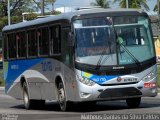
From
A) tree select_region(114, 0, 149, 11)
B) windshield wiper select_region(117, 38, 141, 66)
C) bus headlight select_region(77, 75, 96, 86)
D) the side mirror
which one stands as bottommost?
tree select_region(114, 0, 149, 11)

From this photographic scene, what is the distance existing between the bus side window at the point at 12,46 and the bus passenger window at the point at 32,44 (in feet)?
5.43

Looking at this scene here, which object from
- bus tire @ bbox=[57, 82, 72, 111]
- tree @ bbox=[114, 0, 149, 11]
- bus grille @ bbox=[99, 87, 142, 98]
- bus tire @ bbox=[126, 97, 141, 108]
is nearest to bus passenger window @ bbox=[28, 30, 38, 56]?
bus tire @ bbox=[57, 82, 72, 111]

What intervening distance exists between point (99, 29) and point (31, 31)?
421cm

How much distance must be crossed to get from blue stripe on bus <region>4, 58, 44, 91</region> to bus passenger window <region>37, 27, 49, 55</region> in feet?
1.17

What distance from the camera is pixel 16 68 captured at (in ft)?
76.6

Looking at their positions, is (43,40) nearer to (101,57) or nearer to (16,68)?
(16,68)

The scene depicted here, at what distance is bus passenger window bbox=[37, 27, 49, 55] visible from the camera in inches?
801

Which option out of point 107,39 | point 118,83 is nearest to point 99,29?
point 107,39

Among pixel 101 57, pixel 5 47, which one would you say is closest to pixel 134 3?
pixel 5 47

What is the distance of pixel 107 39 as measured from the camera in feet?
60.0

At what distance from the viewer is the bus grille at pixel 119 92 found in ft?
58.8

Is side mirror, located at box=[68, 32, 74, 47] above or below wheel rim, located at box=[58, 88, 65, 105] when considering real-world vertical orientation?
above

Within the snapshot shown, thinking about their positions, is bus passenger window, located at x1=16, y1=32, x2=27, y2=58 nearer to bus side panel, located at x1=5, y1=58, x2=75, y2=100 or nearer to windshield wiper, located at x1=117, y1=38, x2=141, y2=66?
bus side panel, located at x1=5, y1=58, x2=75, y2=100

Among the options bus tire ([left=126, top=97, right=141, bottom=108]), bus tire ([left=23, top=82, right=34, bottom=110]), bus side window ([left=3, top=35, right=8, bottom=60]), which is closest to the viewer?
bus tire ([left=126, top=97, right=141, bottom=108])
